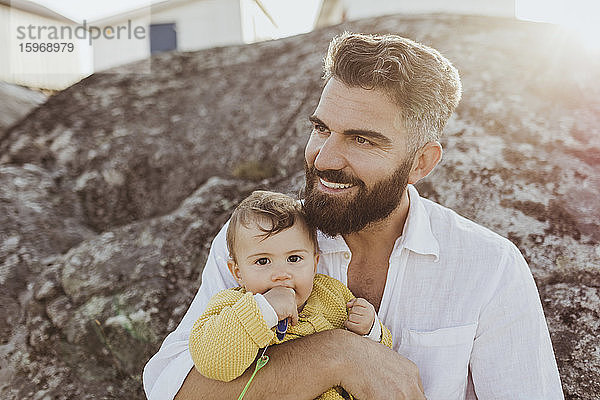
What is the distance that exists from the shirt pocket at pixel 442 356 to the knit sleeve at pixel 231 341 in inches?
29.4

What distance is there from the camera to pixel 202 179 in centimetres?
528

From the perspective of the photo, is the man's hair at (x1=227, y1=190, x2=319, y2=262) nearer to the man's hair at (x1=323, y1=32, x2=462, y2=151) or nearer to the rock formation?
the man's hair at (x1=323, y1=32, x2=462, y2=151)

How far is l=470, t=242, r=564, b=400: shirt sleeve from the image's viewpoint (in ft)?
7.22

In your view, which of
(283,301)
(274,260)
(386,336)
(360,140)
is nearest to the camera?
(283,301)

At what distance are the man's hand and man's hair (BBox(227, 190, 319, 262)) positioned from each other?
217 mm

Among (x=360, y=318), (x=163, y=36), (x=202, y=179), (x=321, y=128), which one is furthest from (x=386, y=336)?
(x=163, y=36)

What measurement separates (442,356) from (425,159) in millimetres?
904

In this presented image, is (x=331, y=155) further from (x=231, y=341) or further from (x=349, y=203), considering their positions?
(x=231, y=341)

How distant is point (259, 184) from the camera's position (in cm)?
441

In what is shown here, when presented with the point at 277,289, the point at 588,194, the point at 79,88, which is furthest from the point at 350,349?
the point at 79,88

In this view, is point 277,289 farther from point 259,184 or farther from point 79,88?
point 79,88

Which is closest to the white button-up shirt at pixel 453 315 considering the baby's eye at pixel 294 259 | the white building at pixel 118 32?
the baby's eye at pixel 294 259

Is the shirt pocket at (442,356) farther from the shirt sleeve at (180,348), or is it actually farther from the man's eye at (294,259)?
the shirt sleeve at (180,348)

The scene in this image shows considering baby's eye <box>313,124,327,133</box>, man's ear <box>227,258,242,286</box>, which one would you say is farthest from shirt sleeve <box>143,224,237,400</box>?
baby's eye <box>313,124,327,133</box>
